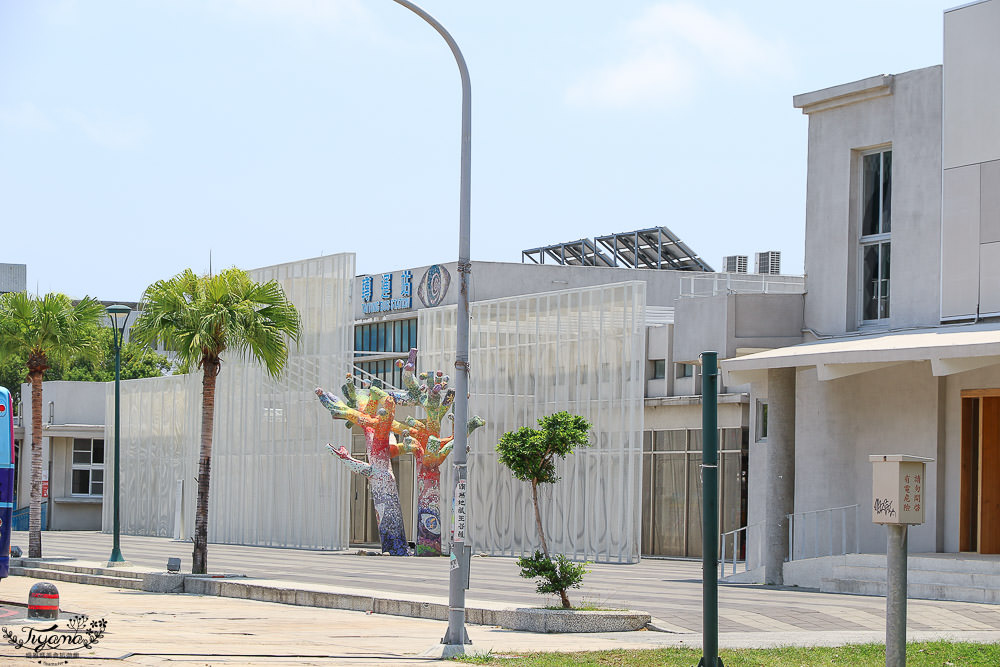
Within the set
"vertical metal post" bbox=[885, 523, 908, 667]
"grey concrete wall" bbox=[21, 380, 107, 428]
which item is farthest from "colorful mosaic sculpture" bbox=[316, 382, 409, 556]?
"vertical metal post" bbox=[885, 523, 908, 667]

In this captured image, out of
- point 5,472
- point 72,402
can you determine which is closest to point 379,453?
point 5,472

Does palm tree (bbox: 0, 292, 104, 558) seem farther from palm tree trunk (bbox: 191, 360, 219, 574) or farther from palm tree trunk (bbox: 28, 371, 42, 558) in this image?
palm tree trunk (bbox: 191, 360, 219, 574)

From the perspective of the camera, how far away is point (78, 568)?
3112 cm

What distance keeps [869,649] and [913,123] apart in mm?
12873

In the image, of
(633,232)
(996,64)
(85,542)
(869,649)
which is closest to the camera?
(869,649)

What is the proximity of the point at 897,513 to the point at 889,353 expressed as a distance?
500 inches

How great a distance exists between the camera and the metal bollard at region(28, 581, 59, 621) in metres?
18.2

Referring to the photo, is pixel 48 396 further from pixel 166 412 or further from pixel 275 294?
pixel 275 294

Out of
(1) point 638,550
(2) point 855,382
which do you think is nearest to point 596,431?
(1) point 638,550

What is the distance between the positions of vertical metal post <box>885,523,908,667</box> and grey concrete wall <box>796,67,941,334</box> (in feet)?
47.3

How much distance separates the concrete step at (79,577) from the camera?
94.2 ft

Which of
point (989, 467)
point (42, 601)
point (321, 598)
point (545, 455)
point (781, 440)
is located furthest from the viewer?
point (781, 440)

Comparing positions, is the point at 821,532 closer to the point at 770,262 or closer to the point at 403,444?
the point at 403,444

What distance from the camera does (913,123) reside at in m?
24.7
